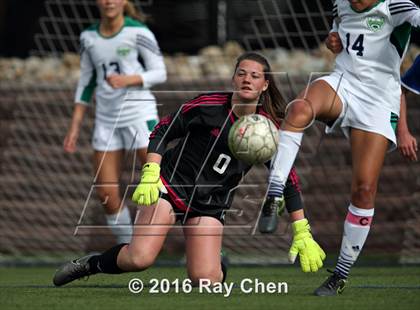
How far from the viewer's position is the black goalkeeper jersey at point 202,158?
6.73m

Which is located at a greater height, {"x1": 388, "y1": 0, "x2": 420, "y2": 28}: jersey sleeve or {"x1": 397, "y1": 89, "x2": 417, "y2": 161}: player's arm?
{"x1": 388, "y1": 0, "x2": 420, "y2": 28}: jersey sleeve

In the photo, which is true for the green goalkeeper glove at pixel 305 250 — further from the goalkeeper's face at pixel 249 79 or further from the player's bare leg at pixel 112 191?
the player's bare leg at pixel 112 191

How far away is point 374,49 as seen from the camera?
6688 mm

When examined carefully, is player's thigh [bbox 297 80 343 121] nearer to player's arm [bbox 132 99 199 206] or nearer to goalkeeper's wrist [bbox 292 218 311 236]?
goalkeeper's wrist [bbox 292 218 311 236]

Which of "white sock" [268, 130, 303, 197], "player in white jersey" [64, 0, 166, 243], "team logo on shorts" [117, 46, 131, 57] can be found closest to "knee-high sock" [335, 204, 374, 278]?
"white sock" [268, 130, 303, 197]

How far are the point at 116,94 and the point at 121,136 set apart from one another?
0.32 metres

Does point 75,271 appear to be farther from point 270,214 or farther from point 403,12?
point 403,12

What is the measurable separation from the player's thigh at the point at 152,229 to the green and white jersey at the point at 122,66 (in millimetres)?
2332

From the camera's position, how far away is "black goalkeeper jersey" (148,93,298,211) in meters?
6.73

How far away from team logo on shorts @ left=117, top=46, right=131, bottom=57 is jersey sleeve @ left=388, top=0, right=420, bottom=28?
2882 mm

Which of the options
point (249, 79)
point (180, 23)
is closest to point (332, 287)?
point (249, 79)

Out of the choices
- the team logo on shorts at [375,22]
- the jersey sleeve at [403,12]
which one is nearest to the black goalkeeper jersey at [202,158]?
the team logo on shorts at [375,22]

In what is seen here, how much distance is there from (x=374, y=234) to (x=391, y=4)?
372 centimetres

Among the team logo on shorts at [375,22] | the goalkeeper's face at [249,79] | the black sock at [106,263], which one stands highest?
the team logo on shorts at [375,22]
